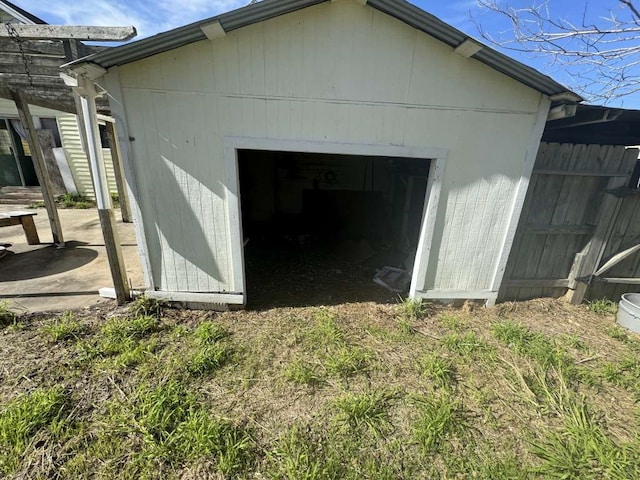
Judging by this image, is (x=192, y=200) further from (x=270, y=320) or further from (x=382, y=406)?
(x=382, y=406)

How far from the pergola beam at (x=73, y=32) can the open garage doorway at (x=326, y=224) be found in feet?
8.84

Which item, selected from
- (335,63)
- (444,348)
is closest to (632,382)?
(444,348)

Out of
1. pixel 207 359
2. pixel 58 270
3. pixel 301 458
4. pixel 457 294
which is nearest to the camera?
pixel 301 458

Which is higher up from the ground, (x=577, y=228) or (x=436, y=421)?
(x=577, y=228)

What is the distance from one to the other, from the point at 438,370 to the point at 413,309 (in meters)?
1.06

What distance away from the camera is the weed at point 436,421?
219 cm

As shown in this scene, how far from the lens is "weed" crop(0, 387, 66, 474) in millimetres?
1913

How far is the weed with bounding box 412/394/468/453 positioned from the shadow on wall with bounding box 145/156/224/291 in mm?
2603

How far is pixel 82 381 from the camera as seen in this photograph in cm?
253

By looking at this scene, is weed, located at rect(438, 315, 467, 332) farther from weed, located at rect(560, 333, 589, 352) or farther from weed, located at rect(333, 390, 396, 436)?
weed, located at rect(333, 390, 396, 436)

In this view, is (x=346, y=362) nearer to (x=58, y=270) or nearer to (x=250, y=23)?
(x=250, y=23)

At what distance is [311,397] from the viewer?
2.54 metres

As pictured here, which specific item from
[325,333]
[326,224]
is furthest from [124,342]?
[326,224]

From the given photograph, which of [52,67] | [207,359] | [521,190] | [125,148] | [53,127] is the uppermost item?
[52,67]
